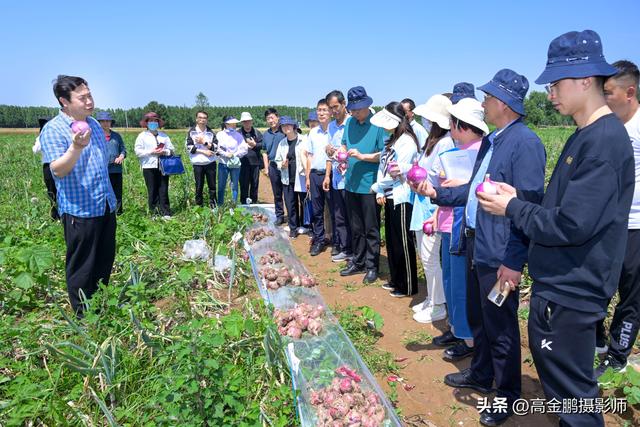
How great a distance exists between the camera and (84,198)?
305cm

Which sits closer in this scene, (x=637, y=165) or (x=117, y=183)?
(x=637, y=165)

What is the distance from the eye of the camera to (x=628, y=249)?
267 centimetres

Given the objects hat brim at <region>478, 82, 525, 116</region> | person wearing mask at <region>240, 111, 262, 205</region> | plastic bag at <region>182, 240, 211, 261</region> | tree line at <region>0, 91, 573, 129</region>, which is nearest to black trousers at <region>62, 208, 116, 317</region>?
plastic bag at <region>182, 240, 211, 261</region>

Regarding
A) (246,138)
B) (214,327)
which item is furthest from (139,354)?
(246,138)

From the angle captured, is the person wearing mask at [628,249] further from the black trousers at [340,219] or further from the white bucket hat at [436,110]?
the black trousers at [340,219]

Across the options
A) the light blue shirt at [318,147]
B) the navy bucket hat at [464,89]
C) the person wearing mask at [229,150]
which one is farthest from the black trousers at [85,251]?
the person wearing mask at [229,150]

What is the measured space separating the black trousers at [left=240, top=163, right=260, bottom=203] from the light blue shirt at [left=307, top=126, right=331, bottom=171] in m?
2.44

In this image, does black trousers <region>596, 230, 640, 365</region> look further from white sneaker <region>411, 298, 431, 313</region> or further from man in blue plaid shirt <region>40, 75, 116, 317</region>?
man in blue plaid shirt <region>40, 75, 116, 317</region>

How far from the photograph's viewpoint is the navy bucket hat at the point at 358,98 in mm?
4379

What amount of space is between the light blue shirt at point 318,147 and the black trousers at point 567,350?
416 cm

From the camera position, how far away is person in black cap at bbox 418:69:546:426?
2102mm

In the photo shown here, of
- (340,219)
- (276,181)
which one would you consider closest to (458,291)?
(340,219)

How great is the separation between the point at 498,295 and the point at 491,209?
552 mm

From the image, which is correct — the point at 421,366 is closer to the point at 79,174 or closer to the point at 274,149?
the point at 79,174
